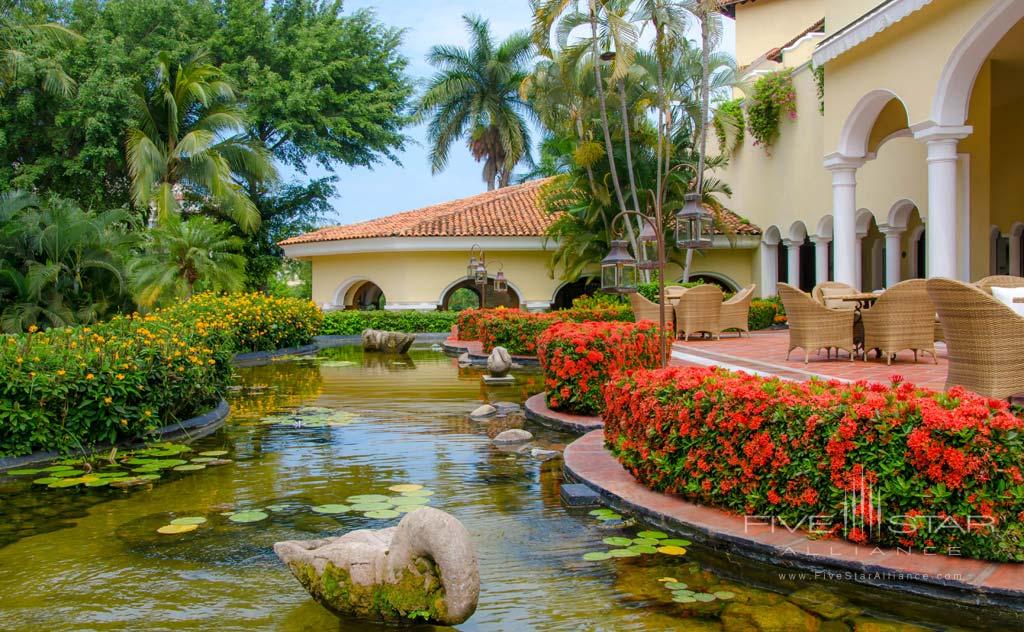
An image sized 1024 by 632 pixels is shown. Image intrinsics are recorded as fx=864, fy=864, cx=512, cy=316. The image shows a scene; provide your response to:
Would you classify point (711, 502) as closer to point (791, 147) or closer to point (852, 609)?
point (852, 609)

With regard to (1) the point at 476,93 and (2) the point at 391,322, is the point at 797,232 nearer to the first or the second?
(2) the point at 391,322

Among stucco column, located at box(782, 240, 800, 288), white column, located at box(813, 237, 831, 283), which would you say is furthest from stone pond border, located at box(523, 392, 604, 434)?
stucco column, located at box(782, 240, 800, 288)

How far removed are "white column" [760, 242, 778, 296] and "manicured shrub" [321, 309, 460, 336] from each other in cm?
900

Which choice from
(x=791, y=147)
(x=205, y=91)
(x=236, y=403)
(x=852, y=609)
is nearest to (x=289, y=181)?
(x=205, y=91)

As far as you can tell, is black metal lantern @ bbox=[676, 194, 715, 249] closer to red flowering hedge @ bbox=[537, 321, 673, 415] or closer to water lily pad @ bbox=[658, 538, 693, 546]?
red flowering hedge @ bbox=[537, 321, 673, 415]

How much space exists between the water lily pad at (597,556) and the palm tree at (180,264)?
15707 mm

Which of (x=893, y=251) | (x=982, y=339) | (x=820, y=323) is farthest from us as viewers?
(x=893, y=251)

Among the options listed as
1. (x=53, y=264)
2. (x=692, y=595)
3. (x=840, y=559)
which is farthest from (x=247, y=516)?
(x=53, y=264)

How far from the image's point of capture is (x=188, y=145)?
80.1 feet

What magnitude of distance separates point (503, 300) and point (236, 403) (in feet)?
73.9

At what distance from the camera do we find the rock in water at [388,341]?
1934 centimetres

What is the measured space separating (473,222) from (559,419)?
19.0m

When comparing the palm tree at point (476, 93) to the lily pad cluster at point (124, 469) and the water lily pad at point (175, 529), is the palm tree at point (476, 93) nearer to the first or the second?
the lily pad cluster at point (124, 469)

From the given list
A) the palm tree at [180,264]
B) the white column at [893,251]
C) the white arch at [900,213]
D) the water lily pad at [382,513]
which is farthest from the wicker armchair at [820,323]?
the palm tree at [180,264]
